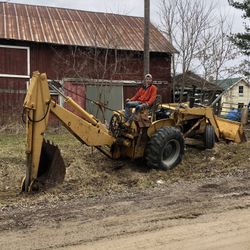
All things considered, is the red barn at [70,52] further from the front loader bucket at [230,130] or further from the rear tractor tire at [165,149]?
the rear tractor tire at [165,149]

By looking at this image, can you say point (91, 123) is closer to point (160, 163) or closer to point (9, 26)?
point (160, 163)

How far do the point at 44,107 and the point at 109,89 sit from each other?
15658 mm

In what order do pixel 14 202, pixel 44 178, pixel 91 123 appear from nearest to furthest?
pixel 14 202 → pixel 44 178 → pixel 91 123

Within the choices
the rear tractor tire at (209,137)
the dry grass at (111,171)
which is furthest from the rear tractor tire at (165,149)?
the rear tractor tire at (209,137)

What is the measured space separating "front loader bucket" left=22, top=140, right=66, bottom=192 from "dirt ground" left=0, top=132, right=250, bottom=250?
0.20m

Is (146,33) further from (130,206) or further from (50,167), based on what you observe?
(130,206)

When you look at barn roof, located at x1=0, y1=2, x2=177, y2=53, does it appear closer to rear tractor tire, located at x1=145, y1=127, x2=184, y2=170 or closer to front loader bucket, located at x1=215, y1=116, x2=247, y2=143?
front loader bucket, located at x1=215, y1=116, x2=247, y2=143

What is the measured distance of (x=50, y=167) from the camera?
28.8ft

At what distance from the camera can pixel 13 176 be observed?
1022 centimetres

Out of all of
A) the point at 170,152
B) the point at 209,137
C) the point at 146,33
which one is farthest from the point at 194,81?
the point at 170,152

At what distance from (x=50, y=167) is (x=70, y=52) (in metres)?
15.3

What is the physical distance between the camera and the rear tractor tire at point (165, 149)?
10414 mm

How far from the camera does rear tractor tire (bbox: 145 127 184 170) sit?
1041 cm

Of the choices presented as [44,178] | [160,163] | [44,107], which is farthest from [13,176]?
[160,163]
